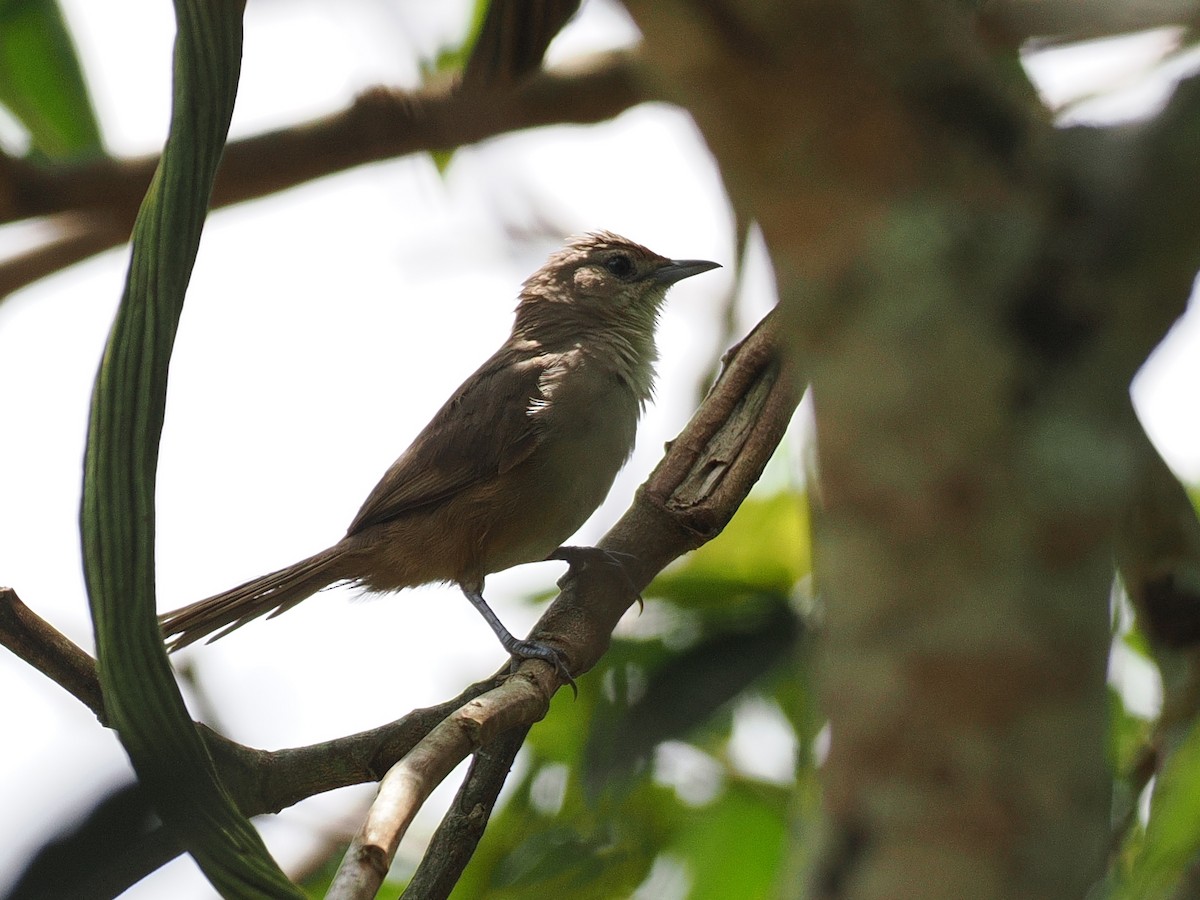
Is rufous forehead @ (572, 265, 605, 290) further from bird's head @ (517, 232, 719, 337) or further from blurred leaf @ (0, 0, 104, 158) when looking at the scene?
blurred leaf @ (0, 0, 104, 158)

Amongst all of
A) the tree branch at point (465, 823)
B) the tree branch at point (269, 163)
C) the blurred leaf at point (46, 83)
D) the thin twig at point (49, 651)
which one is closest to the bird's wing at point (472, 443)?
the tree branch at point (269, 163)

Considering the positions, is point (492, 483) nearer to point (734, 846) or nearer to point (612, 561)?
point (612, 561)

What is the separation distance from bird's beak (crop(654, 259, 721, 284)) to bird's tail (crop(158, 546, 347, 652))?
206 cm

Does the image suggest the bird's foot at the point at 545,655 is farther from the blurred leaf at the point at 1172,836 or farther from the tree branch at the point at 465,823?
the blurred leaf at the point at 1172,836

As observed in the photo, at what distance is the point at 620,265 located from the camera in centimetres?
566

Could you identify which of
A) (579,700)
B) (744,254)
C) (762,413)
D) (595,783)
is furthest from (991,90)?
(744,254)

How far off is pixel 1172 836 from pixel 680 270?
15.3ft

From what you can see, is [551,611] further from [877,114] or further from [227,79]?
[877,114]

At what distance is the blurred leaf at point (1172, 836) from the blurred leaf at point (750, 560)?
1284mm

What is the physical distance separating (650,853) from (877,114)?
89.5 inches

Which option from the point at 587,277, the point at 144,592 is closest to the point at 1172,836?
the point at 144,592

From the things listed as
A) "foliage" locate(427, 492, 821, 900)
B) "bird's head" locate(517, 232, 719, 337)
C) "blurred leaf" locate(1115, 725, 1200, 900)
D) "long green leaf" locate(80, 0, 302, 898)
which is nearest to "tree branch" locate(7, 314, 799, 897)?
"foliage" locate(427, 492, 821, 900)

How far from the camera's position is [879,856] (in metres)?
0.76

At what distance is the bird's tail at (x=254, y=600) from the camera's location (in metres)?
4.11
